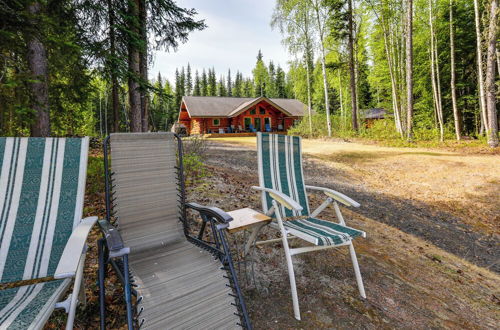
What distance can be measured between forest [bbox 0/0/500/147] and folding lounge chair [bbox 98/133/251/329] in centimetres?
206

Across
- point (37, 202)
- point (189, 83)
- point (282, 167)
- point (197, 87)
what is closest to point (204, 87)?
point (197, 87)

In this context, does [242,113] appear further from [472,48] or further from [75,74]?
[75,74]

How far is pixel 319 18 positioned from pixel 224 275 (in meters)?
19.5

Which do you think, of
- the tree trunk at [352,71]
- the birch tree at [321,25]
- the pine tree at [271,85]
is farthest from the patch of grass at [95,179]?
the pine tree at [271,85]

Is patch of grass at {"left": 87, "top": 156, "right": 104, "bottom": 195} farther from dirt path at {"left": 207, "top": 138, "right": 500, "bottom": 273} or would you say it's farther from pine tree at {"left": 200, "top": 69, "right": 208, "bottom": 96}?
pine tree at {"left": 200, "top": 69, "right": 208, "bottom": 96}

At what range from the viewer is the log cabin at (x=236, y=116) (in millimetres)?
26419

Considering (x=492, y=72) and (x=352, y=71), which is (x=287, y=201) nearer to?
(x=492, y=72)

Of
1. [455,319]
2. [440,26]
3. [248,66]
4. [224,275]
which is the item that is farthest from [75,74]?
[248,66]

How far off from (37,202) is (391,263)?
380 centimetres

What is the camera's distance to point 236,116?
27031 mm

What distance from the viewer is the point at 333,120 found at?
800 inches

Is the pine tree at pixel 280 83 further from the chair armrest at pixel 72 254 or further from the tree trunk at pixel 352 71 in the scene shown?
the chair armrest at pixel 72 254

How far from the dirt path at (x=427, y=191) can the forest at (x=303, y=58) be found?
171 inches

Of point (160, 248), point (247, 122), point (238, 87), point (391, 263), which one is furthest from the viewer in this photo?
point (238, 87)
